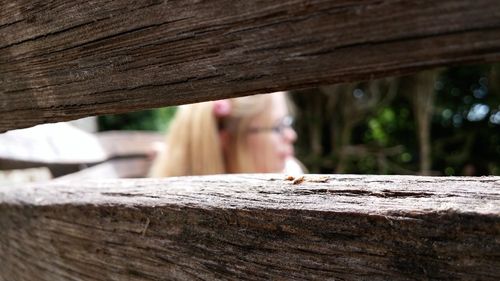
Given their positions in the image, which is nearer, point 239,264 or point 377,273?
point 377,273

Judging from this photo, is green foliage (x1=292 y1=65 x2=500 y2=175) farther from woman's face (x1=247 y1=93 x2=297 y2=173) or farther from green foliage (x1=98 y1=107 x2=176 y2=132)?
woman's face (x1=247 y1=93 x2=297 y2=173)

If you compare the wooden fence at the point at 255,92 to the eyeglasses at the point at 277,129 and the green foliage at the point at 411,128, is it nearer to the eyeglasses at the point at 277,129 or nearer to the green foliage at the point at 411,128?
the eyeglasses at the point at 277,129

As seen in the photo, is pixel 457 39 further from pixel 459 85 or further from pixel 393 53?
pixel 459 85

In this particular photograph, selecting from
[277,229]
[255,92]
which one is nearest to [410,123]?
[277,229]

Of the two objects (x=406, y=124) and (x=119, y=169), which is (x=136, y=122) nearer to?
(x=406, y=124)

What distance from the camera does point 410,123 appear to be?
25.8 feet

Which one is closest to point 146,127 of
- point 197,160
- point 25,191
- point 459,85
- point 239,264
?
point 459,85

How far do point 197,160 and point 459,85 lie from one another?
610 centimetres

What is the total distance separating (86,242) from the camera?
0.86 metres

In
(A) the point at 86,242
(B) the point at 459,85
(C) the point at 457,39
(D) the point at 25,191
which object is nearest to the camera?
(C) the point at 457,39

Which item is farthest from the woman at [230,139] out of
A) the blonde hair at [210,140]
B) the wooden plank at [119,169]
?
the wooden plank at [119,169]

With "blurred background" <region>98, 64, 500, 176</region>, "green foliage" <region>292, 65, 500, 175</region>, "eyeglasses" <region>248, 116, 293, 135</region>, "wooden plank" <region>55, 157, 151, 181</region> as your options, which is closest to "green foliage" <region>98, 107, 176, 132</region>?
"blurred background" <region>98, 64, 500, 176</region>

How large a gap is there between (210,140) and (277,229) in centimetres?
185

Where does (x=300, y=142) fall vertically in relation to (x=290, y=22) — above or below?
above
